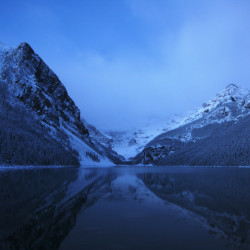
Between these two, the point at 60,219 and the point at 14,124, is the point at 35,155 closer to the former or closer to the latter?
the point at 14,124

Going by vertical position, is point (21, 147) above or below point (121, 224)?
above

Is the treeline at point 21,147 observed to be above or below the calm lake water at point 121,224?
above

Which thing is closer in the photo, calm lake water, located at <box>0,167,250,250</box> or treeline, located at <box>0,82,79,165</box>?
calm lake water, located at <box>0,167,250,250</box>

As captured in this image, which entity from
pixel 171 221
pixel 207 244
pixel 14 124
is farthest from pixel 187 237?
pixel 14 124

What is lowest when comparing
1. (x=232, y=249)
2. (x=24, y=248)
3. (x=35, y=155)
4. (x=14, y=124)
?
(x=24, y=248)

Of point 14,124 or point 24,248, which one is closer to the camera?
point 24,248

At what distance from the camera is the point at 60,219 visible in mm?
17359

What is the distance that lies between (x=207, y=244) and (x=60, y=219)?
10.4 meters

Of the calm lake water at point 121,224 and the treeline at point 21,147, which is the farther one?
the treeline at point 21,147

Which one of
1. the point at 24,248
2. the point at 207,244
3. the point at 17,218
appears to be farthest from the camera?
the point at 17,218

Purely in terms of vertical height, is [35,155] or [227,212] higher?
[35,155]

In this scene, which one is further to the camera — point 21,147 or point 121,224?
point 21,147

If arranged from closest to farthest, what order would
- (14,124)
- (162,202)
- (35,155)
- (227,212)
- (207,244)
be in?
(207,244) < (227,212) < (162,202) < (35,155) < (14,124)

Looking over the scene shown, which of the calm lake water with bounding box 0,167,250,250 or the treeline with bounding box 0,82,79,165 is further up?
the treeline with bounding box 0,82,79,165
